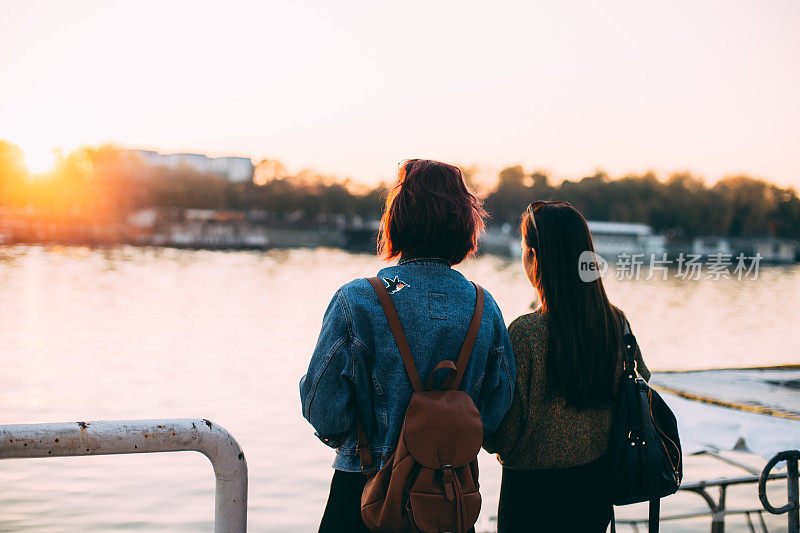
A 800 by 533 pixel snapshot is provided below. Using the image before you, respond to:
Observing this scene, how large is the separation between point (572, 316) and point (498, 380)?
0.35m

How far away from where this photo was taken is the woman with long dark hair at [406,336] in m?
2.02

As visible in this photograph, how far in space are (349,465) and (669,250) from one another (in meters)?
102

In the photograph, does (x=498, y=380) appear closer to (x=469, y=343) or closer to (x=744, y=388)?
(x=469, y=343)

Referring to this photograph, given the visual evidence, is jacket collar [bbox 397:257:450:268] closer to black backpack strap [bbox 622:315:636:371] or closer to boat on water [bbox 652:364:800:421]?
black backpack strap [bbox 622:315:636:371]

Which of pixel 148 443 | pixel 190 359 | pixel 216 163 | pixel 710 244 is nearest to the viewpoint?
pixel 148 443

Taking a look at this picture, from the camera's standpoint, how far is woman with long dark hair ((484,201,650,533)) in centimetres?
236

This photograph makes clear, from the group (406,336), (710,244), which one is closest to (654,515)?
(406,336)

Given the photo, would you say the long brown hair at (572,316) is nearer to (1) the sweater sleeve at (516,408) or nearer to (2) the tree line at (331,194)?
(1) the sweater sleeve at (516,408)

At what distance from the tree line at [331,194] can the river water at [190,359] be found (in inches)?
1363

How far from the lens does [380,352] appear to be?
2031mm

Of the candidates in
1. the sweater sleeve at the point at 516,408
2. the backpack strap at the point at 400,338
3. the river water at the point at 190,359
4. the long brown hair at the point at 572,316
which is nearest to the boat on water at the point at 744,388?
the long brown hair at the point at 572,316

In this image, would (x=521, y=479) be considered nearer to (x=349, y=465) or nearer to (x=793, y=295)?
(x=349, y=465)

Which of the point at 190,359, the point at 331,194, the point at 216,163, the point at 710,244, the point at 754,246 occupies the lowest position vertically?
the point at 190,359

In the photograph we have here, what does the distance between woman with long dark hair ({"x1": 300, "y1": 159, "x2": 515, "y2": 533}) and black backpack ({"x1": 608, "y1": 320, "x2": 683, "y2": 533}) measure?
1.34 feet
